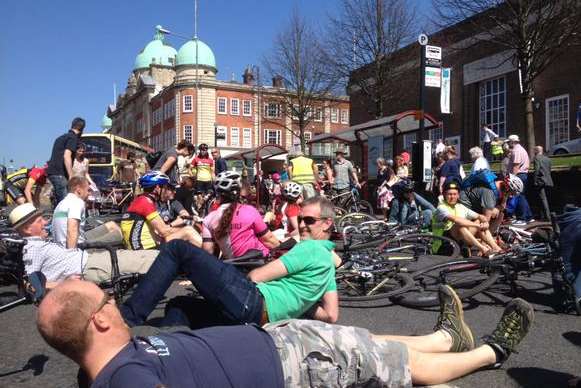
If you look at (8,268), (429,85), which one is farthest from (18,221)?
(429,85)

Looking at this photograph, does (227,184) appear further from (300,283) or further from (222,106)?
(222,106)

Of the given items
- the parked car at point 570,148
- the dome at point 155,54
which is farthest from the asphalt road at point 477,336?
the dome at point 155,54

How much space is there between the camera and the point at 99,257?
18.9 feet

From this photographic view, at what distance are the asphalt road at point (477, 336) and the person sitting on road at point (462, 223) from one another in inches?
51.8

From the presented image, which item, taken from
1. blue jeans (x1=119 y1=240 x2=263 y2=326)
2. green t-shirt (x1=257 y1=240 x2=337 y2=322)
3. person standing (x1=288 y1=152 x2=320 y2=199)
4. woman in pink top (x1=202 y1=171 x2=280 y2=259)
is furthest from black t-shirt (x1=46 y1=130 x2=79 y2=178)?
green t-shirt (x1=257 y1=240 x2=337 y2=322)

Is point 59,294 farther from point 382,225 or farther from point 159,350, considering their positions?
point 382,225

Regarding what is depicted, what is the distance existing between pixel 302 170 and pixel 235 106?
200 feet

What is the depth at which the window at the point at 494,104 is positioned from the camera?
2706 cm

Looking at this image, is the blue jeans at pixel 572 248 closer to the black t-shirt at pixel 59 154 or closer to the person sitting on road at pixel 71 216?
the person sitting on road at pixel 71 216

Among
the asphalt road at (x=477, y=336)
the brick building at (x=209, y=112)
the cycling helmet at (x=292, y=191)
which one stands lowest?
the asphalt road at (x=477, y=336)

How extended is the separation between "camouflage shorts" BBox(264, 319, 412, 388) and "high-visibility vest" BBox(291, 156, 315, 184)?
31.5ft

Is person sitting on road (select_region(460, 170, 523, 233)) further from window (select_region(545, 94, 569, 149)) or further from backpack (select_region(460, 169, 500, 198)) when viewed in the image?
window (select_region(545, 94, 569, 149))

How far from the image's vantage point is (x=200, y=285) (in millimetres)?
3479

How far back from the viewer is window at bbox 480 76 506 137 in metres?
27.1
